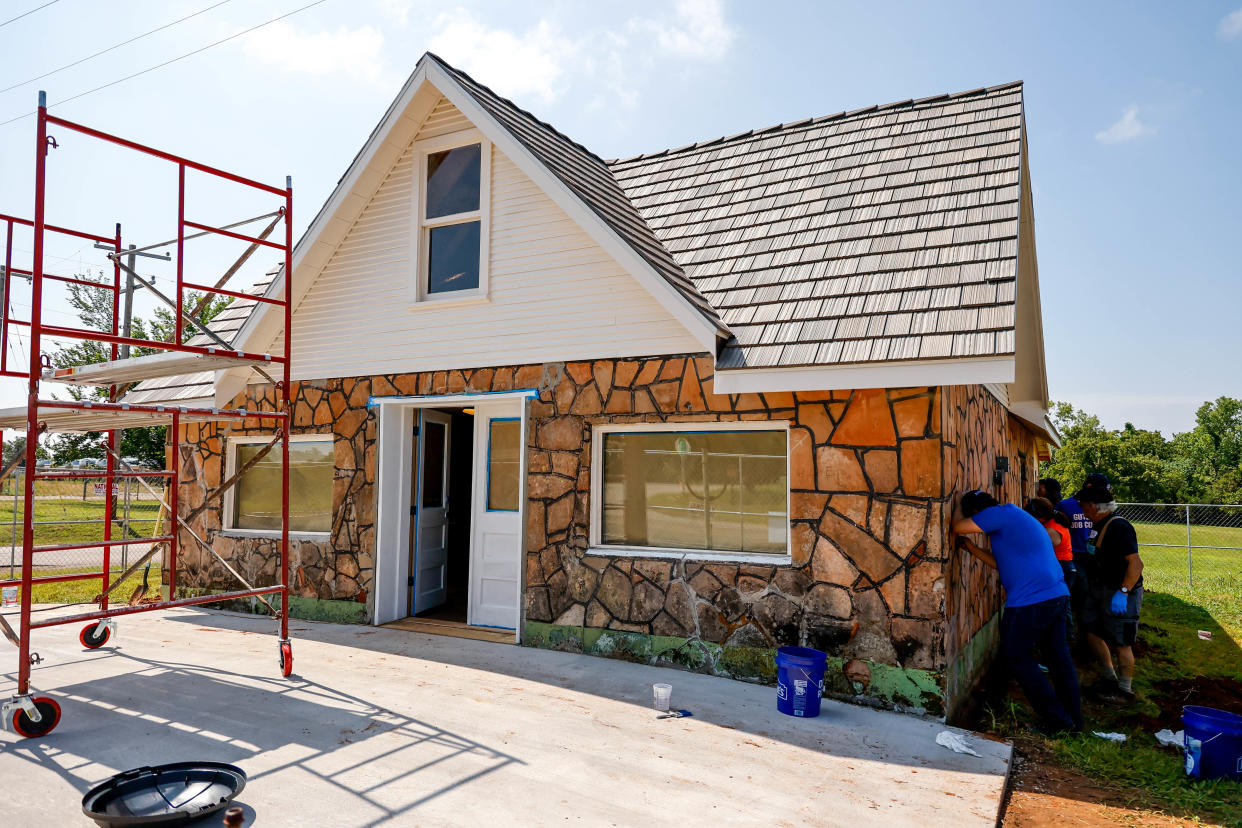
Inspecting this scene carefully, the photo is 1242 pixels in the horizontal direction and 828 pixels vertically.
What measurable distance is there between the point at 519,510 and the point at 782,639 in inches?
120

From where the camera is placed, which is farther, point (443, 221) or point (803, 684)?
point (443, 221)

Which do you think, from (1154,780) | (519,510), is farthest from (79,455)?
(1154,780)

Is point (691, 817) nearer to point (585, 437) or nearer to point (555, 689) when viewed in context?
point (555, 689)

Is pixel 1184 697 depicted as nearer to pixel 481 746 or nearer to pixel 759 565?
pixel 759 565

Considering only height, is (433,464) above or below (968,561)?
above

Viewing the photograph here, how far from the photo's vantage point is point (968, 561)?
7223 mm

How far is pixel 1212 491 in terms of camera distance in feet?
162

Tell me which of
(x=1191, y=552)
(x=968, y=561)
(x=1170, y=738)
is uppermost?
(x=968, y=561)

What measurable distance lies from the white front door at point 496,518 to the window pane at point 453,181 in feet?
7.77

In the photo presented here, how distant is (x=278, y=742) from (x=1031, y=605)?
5801 mm

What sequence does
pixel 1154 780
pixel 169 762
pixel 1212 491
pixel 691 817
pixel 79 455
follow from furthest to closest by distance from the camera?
pixel 1212 491 < pixel 79 455 < pixel 1154 780 < pixel 169 762 < pixel 691 817

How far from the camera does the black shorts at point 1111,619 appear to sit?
7.65 m

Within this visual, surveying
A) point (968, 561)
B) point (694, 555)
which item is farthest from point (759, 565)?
point (968, 561)

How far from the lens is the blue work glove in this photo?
7.54m
